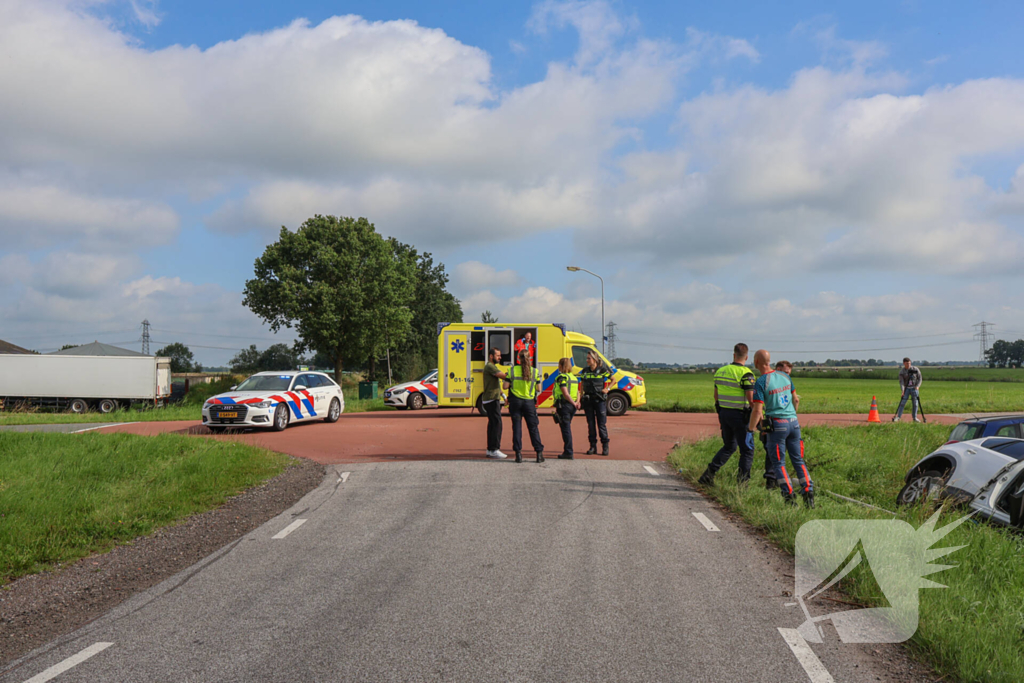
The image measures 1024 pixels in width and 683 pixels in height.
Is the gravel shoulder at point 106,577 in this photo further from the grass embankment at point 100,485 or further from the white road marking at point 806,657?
the white road marking at point 806,657

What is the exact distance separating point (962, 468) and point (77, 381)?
40.7 metres

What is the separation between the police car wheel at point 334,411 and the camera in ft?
67.9

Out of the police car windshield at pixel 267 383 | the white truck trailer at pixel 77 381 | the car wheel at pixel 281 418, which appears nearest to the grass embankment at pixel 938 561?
the car wheel at pixel 281 418

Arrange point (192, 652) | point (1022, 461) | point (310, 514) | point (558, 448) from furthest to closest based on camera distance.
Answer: point (558, 448), point (310, 514), point (1022, 461), point (192, 652)

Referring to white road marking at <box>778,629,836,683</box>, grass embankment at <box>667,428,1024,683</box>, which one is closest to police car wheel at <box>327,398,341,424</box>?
grass embankment at <box>667,428,1024,683</box>

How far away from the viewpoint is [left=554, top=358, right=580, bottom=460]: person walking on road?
11.9m

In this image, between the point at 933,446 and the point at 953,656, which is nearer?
the point at 953,656

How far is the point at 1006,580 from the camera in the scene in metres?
5.55

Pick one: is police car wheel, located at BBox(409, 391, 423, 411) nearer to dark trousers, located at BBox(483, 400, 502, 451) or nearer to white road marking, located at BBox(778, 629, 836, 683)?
dark trousers, located at BBox(483, 400, 502, 451)

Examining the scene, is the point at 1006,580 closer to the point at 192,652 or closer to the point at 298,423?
the point at 192,652

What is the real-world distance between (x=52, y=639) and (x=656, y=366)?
18740cm

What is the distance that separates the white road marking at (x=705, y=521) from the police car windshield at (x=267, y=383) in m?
13.3

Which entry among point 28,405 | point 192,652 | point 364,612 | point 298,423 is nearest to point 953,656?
point 364,612

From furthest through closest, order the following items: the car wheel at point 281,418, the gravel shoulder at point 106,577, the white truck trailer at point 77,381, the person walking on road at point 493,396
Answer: the white truck trailer at point 77,381 → the car wheel at point 281,418 → the person walking on road at point 493,396 → the gravel shoulder at point 106,577
